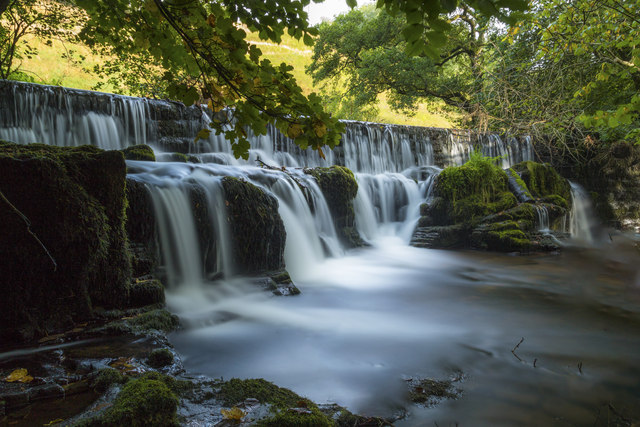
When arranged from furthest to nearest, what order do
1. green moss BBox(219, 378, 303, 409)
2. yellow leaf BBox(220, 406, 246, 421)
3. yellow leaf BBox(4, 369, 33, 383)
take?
1. yellow leaf BBox(4, 369, 33, 383)
2. green moss BBox(219, 378, 303, 409)
3. yellow leaf BBox(220, 406, 246, 421)

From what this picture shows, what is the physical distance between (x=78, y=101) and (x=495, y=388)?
9.81 meters

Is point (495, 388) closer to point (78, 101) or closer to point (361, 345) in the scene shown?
point (361, 345)

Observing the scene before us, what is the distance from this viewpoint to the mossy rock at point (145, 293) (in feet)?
12.2

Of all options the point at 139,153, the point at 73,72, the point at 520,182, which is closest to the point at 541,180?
the point at 520,182

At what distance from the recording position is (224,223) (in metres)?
5.43

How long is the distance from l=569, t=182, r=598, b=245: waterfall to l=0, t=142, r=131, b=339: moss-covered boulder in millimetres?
12909

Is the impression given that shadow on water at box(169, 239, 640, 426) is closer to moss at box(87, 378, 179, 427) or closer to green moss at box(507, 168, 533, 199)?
moss at box(87, 378, 179, 427)

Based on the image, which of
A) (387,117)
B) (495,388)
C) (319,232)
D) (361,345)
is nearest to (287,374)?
(361,345)

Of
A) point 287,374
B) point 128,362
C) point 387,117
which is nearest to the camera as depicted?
point 128,362

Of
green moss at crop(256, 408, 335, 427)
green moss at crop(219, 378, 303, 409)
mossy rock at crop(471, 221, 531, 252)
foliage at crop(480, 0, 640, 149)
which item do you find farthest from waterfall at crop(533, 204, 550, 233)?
green moss at crop(256, 408, 335, 427)

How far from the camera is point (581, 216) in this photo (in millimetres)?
12609

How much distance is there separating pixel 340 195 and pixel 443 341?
17.3 ft

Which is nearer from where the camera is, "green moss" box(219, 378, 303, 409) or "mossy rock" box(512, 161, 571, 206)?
"green moss" box(219, 378, 303, 409)

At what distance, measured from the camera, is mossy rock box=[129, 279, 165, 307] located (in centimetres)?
372
